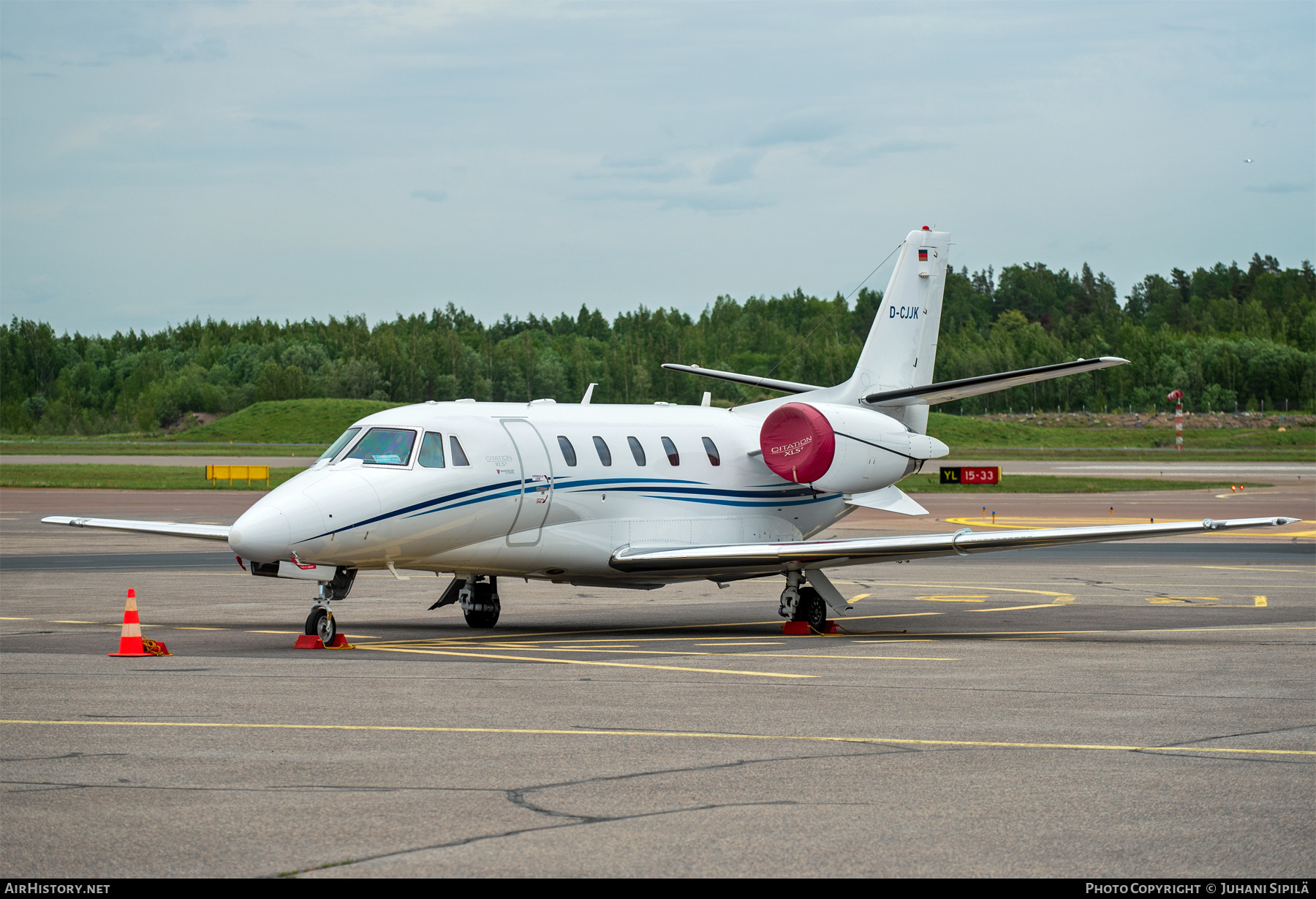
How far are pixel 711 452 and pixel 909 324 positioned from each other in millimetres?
5444

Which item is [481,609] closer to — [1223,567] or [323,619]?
[323,619]

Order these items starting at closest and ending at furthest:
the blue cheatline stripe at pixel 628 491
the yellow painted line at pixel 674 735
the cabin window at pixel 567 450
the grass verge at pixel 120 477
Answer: the yellow painted line at pixel 674 735 < the blue cheatline stripe at pixel 628 491 < the cabin window at pixel 567 450 < the grass verge at pixel 120 477

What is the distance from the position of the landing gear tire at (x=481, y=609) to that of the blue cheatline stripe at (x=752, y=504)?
2.78 meters

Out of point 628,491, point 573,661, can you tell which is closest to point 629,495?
point 628,491

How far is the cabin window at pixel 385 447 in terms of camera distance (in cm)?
1858

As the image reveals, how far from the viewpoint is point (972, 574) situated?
31.4 meters

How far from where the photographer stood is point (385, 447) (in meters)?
18.8

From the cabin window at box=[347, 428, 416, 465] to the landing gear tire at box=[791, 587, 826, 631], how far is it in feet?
20.5

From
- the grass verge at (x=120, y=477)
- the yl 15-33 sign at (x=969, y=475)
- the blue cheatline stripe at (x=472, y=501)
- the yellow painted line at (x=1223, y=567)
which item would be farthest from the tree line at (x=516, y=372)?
the blue cheatline stripe at (x=472, y=501)

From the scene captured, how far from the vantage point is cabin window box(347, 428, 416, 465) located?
61.0 ft

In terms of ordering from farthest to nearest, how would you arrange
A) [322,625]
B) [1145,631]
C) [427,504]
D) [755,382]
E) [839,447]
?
[755,382]
[839,447]
[1145,631]
[427,504]
[322,625]

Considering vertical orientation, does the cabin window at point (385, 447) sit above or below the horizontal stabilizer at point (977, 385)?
below

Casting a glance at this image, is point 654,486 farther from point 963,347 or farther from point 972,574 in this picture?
point 963,347

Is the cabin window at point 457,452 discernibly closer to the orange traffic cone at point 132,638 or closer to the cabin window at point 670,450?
the cabin window at point 670,450
